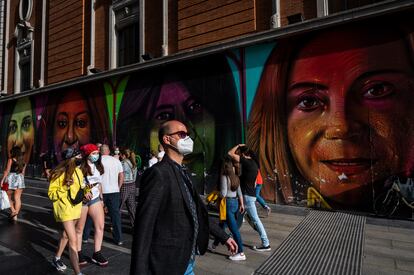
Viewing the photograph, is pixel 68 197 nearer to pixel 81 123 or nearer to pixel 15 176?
pixel 15 176

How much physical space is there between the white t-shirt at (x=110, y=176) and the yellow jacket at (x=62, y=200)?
1.23 meters

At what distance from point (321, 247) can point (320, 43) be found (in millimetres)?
6154

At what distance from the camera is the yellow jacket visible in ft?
13.6

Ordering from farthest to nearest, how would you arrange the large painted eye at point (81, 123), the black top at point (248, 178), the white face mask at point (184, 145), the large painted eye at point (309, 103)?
the large painted eye at point (81, 123), the large painted eye at point (309, 103), the black top at point (248, 178), the white face mask at point (184, 145)

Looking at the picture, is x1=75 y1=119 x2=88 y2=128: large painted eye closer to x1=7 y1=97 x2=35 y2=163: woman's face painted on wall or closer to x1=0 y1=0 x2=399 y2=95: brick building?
x1=0 y1=0 x2=399 y2=95: brick building

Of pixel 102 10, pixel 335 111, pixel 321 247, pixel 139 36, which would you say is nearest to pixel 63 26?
pixel 102 10

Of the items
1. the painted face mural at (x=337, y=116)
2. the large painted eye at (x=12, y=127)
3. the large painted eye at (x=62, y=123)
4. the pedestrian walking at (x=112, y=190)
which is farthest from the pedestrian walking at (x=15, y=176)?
the large painted eye at (x=12, y=127)

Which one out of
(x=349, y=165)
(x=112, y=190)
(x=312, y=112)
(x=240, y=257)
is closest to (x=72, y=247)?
(x=112, y=190)

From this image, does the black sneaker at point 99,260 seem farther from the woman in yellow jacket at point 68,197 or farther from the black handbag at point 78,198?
the black handbag at point 78,198

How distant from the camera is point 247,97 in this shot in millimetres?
10352

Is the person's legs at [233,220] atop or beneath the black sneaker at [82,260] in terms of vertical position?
atop

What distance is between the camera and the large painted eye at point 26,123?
20.1 meters

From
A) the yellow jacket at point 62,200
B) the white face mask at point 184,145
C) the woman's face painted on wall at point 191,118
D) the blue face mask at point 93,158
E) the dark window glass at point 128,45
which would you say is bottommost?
the yellow jacket at point 62,200

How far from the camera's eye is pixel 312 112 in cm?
907
